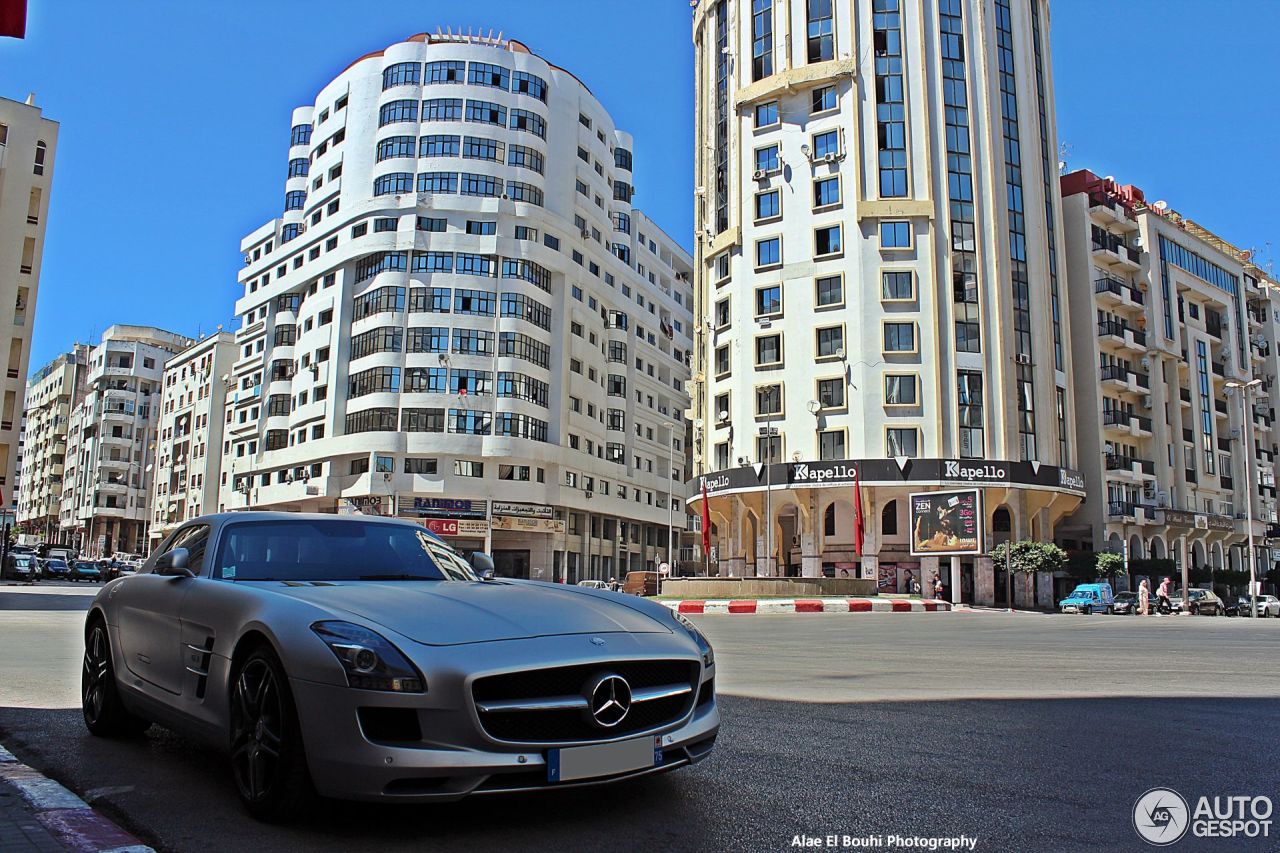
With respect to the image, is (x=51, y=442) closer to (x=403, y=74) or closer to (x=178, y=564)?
(x=403, y=74)

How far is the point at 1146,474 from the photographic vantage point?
62.0 meters

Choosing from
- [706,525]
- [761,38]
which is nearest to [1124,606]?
[706,525]

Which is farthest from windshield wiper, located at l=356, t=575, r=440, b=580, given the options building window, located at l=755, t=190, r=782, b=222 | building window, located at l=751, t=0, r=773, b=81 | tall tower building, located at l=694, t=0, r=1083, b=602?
building window, located at l=751, t=0, r=773, b=81

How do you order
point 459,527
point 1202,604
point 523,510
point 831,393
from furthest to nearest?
point 523,510 → point 459,527 → point 831,393 → point 1202,604

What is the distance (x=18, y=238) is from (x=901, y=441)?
43.0 meters

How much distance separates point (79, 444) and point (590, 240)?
7090 centimetres

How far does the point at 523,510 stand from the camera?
64.1m

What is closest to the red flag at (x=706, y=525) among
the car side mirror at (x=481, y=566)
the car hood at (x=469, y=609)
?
the car side mirror at (x=481, y=566)

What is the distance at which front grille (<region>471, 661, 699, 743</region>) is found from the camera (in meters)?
3.61

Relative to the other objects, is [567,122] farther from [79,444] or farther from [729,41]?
[79,444]

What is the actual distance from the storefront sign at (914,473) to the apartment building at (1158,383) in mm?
11398

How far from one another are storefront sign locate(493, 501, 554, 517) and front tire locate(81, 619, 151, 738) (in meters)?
57.7

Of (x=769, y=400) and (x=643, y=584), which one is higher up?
(x=769, y=400)

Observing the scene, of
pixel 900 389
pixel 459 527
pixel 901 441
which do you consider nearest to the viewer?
pixel 901 441
